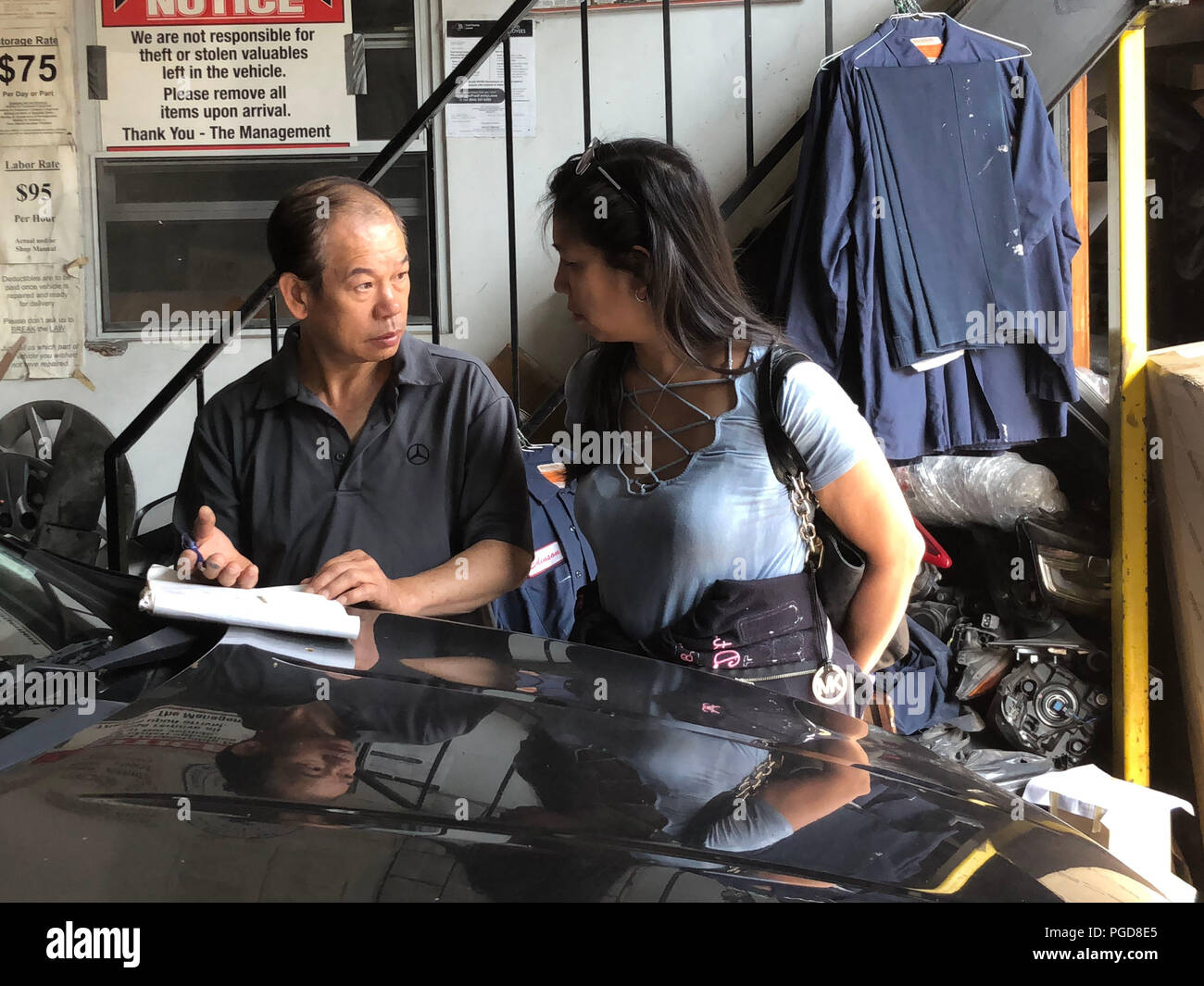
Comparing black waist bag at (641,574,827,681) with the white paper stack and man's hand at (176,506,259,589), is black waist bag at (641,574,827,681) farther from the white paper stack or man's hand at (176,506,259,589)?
man's hand at (176,506,259,589)

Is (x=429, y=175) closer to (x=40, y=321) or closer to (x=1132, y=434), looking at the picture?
(x=1132, y=434)

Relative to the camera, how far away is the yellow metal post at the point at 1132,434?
9.54 ft

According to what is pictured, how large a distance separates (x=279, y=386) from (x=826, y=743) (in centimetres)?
112

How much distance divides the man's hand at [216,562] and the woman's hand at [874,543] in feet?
2.82

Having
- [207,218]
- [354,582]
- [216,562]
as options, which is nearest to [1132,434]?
[354,582]

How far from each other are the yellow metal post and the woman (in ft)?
5.01

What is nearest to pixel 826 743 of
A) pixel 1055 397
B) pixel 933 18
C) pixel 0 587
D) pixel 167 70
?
pixel 0 587

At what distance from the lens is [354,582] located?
159cm

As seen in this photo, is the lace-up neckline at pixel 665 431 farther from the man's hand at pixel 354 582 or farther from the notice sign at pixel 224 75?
the notice sign at pixel 224 75

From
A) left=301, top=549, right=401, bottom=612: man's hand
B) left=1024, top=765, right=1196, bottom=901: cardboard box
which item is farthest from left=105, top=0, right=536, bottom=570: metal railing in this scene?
left=1024, top=765, right=1196, bottom=901: cardboard box

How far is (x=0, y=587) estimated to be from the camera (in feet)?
4.46

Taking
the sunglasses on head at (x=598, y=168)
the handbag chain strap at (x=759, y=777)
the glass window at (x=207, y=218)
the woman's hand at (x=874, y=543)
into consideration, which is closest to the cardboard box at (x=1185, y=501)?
the woman's hand at (x=874, y=543)

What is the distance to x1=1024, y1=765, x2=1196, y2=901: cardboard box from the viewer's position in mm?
2098
